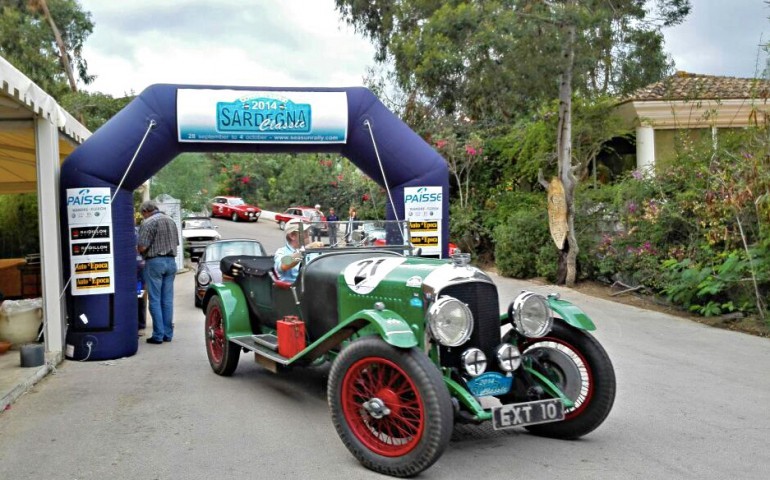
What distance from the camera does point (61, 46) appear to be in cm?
3356

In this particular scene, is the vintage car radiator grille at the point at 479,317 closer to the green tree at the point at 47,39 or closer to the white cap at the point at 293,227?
the white cap at the point at 293,227

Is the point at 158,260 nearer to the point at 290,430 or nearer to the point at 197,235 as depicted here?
the point at 290,430

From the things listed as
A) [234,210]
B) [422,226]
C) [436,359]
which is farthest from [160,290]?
[234,210]

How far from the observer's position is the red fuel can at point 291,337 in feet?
22.5

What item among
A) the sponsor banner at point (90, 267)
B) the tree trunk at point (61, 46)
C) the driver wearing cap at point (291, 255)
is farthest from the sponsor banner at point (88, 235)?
the tree trunk at point (61, 46)

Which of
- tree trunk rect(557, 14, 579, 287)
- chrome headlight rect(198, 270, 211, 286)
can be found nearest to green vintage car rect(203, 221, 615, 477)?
chrome headlight rect(198, 270, 211, 286)

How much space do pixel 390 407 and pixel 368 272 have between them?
55.7 inches

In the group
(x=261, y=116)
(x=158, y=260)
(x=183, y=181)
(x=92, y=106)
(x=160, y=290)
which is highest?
(x=92, y=106)

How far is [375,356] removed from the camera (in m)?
5.14

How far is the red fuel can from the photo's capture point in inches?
269

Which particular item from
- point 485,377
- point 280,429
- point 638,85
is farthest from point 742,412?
point 638,85

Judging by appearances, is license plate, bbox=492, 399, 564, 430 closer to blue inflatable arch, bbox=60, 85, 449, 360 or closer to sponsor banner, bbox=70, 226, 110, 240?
blue inflatable arch, bbox=60, 85, 449, 360

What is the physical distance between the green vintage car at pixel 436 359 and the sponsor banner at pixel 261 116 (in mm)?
3593

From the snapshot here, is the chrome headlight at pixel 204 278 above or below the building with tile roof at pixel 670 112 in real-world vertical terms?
below
